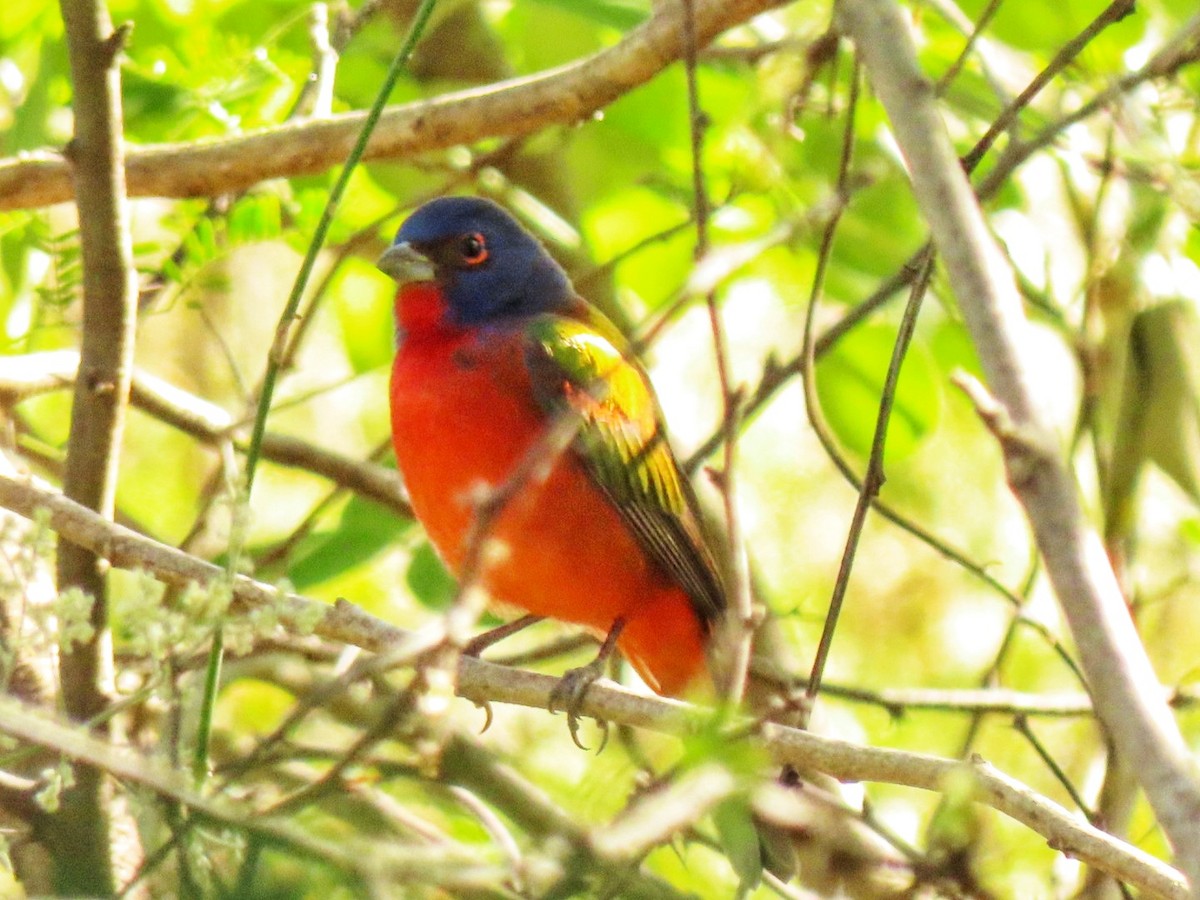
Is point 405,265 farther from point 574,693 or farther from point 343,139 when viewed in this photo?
point 574,693

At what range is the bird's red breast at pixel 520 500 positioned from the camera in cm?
478

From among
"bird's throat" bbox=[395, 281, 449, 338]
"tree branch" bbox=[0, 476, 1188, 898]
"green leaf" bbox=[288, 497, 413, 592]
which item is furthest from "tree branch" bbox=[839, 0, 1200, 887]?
"bird's throat" bbox=[395, 281, 449, 338]

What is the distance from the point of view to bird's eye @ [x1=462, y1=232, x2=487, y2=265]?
219 inches

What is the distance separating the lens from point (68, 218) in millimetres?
7215

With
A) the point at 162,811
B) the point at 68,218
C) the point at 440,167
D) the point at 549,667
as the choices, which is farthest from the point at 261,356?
the point at 162,811

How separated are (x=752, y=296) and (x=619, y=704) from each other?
360 centimetres

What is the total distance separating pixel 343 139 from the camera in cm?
415

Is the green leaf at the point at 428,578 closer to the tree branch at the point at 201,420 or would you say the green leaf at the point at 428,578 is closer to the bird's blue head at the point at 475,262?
the tree branch at the point at 201,420

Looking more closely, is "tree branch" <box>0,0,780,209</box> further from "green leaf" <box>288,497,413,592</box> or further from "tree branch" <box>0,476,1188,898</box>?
"green leaf" <box>288,497,413,592</box>

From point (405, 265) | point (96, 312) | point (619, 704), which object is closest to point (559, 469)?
point (405, 265)

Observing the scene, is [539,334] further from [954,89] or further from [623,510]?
[954,89]

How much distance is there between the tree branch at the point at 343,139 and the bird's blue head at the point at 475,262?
109 centimetres

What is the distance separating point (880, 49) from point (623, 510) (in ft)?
9.65

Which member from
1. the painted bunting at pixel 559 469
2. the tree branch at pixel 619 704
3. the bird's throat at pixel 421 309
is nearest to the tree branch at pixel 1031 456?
the tree branch at pixel 619 704
